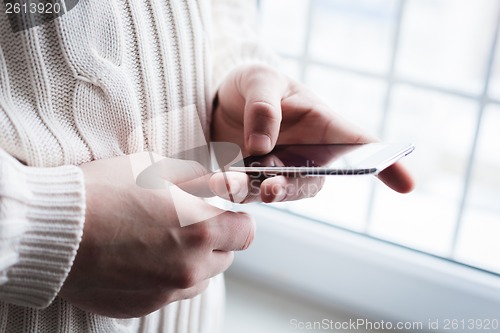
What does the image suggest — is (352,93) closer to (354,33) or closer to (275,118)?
(354,33)

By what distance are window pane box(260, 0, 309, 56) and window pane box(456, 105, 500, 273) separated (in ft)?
1.14

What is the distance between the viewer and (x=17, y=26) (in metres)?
0.50

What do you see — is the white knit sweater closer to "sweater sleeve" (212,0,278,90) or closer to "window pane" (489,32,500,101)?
"sweater sleeve" (212,0,278,90)

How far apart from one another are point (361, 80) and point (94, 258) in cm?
64

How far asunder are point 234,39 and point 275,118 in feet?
0.81

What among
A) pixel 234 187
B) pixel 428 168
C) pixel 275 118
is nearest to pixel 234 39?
pixel 275 118

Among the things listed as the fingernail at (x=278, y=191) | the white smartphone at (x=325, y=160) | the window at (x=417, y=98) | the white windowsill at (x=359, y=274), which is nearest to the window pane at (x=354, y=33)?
the window at (x=417, y=98)

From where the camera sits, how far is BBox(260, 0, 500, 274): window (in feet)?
2.92

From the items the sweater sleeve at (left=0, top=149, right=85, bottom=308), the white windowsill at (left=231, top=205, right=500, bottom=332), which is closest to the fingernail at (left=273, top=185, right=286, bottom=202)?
the sweater sleeve at (left=0, top=149, right=85, bottom=308)

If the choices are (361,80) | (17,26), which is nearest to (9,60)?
(17,26)

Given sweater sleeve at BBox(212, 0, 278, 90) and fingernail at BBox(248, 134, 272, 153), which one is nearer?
fingernail at BBox(248, 134, 272, 153)

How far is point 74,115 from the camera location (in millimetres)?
541

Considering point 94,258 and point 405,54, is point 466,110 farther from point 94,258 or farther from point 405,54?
point 94,258

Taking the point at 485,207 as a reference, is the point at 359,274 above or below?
below
